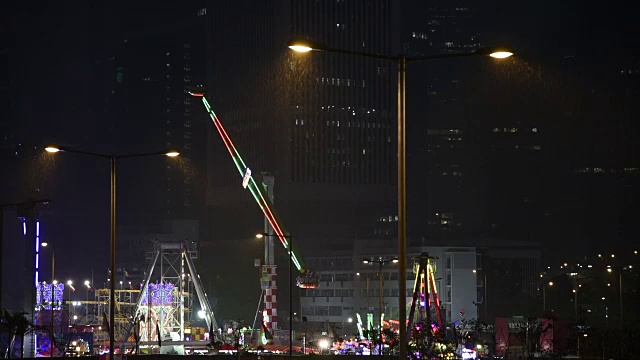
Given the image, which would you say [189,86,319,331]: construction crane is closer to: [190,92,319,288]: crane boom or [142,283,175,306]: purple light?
[190,92,319,288]: crane boom

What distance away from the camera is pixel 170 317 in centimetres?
12875

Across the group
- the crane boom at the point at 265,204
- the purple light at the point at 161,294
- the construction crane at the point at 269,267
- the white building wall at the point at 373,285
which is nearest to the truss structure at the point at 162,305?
the purple light at the point at 161,294

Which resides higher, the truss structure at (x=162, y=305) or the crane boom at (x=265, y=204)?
the crane boom at (x=265, y=204)

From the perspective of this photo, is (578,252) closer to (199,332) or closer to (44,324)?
(199,332)

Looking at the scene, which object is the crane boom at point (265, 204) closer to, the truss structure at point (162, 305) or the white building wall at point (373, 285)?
the truss structure at point (162, 305)

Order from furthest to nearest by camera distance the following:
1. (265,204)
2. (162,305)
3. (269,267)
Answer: (265,204)
(269,267)
(162,305)

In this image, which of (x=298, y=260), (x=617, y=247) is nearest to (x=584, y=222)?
(x=617, y=247)

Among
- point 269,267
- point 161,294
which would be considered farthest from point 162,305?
point 269,267

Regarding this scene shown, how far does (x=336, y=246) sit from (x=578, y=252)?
118ft

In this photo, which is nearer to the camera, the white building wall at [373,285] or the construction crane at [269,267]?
the construction crane at [269,267]

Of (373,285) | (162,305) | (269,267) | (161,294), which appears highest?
(269,267)

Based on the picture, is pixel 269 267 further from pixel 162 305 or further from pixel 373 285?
pixel 373 285

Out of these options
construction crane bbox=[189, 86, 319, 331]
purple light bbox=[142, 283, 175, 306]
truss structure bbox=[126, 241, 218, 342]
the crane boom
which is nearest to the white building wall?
the crane boom

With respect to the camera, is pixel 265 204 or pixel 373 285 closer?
pixel 265 204
